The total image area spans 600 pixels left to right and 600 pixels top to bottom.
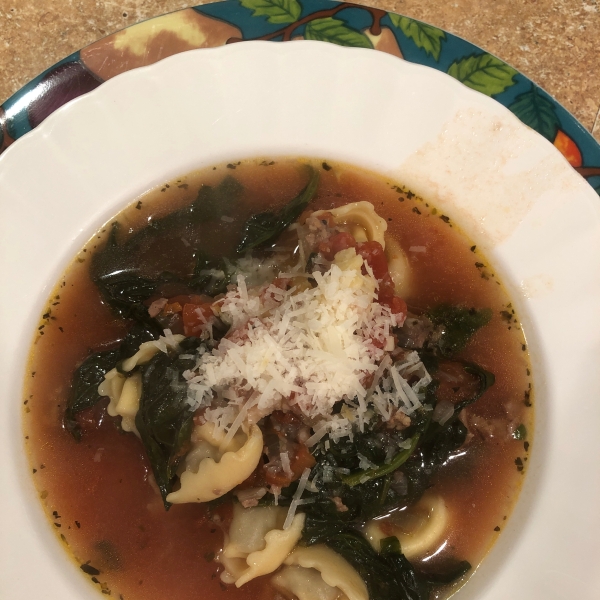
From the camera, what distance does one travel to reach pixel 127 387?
10.9 feet

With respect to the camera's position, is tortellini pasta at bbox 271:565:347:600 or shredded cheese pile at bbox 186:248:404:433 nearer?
shredded cheese pile at bbox 186:248:404:433

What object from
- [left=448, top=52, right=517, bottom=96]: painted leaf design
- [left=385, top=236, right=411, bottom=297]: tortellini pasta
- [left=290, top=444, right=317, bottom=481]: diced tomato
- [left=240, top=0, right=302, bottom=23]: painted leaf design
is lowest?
[left=290, top=444, right=317, bottom=481]: diced tomato

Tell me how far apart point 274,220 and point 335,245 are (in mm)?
573

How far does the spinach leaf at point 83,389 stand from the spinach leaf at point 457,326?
2325 millimetres

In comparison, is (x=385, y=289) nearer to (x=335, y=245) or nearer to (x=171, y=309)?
(x=335, y=245)

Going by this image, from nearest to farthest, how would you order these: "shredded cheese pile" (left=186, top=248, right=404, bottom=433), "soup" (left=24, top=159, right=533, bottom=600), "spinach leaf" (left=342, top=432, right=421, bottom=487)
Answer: "shredded cheese pile" (left=186, top=248, right=404, bottom=433), "soup" (left=24, top=159, right=533, bottom=600), "spinach leaf" (left=342, top=432, right=421, bottom=487)

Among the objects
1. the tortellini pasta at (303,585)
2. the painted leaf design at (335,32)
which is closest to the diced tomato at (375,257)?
the painted leaf design at (335,32)

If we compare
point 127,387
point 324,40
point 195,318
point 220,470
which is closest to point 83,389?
point 127,387

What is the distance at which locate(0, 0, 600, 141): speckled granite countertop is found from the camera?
12.1 ft

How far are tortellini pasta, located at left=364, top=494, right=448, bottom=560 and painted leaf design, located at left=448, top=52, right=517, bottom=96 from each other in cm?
278

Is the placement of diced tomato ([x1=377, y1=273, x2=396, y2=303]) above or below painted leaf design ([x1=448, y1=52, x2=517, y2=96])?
below

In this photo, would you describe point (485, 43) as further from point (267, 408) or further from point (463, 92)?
point (267, 408)

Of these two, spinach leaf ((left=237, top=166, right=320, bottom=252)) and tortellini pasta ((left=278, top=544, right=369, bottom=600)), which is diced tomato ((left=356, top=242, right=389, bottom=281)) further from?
tortellini pasta ((left=278, top=544, right=369, bottom=600))

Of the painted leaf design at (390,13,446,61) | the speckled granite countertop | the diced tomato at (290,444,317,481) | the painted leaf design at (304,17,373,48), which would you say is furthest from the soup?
the speckled granite countertop
